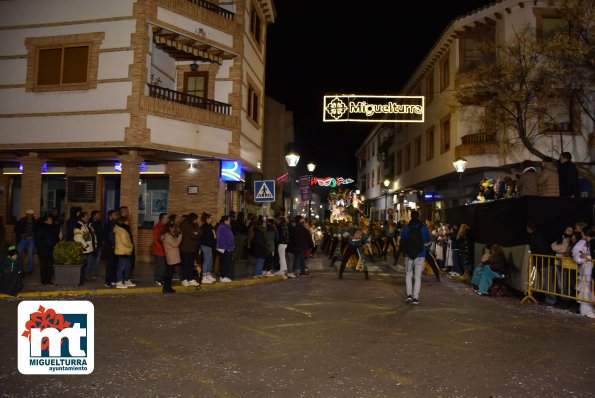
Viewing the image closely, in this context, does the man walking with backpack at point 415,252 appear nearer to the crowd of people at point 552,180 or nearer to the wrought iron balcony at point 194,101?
the crowd of people at point 552,180

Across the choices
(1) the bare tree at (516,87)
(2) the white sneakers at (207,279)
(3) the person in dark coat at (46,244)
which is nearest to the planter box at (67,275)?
(3) the person in dark coat at (46,244)

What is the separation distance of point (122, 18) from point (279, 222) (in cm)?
864

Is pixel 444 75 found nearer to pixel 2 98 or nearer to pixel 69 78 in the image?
pixel 69 78

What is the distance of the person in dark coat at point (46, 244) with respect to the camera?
41.8ft

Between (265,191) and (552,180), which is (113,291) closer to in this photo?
(265,191)

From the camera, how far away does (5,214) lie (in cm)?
2183

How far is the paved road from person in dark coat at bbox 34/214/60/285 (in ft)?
7.35

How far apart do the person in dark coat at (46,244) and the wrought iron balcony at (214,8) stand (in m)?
10.4

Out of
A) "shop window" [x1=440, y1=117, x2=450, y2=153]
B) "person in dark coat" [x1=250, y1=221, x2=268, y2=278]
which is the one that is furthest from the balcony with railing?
"person in dark coat" [x1=250, y1=221, x2=268, y2=278]

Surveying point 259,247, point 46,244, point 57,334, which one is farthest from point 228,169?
point 57,334

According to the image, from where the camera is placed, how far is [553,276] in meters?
11.8

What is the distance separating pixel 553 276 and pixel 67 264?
1103 centimetres

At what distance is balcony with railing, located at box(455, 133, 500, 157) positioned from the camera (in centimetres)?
2550

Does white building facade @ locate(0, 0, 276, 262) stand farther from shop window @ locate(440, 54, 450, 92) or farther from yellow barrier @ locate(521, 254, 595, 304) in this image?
shop window @ locate(440, 54, 450, 92)
